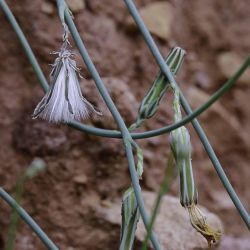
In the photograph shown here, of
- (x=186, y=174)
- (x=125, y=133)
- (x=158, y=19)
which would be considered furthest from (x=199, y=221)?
(x=158, y=19)

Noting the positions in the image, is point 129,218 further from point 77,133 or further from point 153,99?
point 77,133

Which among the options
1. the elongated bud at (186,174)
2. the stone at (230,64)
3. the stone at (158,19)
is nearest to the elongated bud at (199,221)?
the elongated bud at (186,174)

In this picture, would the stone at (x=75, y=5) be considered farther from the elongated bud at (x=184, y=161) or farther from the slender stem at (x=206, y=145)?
the elongated bud at (x=184, y=161)

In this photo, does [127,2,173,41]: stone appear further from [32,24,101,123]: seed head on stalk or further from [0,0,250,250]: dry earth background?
[32,24,101,123]: seed head on stalk

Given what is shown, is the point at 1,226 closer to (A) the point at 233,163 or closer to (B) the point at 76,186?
(B) the point at 76,186

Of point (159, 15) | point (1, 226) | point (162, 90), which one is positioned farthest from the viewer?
point (159, 15)

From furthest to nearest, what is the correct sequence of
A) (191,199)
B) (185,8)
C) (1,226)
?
1. (185,8)
2. (1,226)
3. (191,199)

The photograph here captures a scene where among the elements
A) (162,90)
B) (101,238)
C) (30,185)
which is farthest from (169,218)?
(162,90)

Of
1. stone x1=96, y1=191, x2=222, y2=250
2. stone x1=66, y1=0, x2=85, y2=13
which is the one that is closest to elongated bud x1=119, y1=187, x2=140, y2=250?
stone x1=96, y1=191, x2=222, y2=250
